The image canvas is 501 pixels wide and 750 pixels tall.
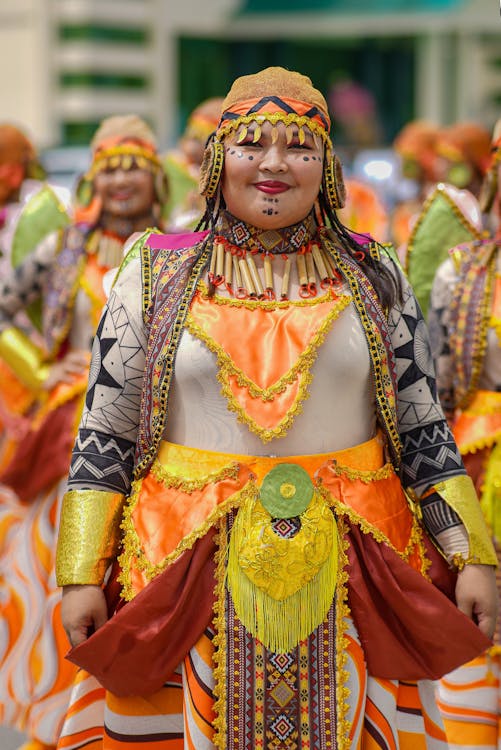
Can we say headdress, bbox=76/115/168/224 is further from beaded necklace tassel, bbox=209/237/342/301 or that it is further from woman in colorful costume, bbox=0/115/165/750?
beaded necklace tassel, bbox=209/237/342/301

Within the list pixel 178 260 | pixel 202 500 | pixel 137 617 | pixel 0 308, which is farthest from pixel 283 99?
pixel 0 308

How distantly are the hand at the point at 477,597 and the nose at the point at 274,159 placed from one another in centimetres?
99

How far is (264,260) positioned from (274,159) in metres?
0.24

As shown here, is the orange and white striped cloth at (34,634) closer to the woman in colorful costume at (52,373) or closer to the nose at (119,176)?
the woman in colorful costume at (52,373)

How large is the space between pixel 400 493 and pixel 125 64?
66.5ft

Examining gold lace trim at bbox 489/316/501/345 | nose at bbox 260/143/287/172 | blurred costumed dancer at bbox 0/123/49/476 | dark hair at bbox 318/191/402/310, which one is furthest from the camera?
blurred costumed dancer at bbox 0/123/49/476

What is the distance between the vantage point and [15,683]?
5.18 meters

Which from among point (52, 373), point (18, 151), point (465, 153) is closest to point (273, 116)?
point (52, 373)

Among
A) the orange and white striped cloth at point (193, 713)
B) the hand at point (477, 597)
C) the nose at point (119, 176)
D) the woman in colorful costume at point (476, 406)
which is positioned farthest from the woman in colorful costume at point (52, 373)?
the hand at point (477, 597)

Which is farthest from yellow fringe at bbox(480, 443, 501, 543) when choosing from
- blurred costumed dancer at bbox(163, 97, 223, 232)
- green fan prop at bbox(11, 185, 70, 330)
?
blurred costumed dancer at bbox(163, 97, 223, 232)

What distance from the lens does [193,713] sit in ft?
10.2

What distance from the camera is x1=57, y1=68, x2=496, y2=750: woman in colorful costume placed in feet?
10.1

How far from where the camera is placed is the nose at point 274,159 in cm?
317

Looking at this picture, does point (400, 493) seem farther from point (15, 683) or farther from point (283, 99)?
point (15, 683)
